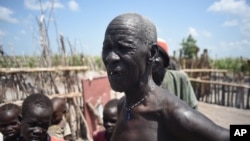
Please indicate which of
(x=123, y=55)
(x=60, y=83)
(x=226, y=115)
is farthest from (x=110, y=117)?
(x=226, y=115)

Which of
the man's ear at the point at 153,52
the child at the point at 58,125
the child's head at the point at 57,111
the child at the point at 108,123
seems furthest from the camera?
the child's head at the point at 57,111

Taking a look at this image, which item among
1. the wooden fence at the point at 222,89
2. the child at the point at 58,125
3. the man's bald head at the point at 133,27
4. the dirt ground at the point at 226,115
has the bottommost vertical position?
the dirt ground at the point at 226,115

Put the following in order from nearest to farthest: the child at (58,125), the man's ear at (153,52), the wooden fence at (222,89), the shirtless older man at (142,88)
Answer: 1. the shirtless older man at (142,88)
2. the man's ear at (153,52)
3. the child at (58,125)
4. the wooden fence at (222,89)

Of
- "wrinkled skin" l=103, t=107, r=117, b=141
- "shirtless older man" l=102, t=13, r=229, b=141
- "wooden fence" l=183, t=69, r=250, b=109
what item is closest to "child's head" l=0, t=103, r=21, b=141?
"wrinkled skin" l=103, t=107, r=117, b=141

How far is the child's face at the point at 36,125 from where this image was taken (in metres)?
2.62

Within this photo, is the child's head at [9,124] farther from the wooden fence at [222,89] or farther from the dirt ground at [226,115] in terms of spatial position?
the wooden fence at [222,89]

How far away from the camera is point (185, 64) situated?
13422 mm

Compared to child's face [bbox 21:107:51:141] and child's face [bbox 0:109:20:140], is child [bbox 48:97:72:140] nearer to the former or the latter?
child's face [bbox 0:109:20:140]

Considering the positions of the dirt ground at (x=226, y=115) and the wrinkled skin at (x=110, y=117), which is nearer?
the wrinkled skin at (x=110, y=117)

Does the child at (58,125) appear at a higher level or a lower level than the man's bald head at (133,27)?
lower

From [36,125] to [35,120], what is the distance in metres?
0.05

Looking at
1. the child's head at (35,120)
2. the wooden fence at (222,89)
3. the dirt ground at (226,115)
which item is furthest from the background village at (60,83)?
the wooden fence at (222,89)

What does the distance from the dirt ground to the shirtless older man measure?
725cm

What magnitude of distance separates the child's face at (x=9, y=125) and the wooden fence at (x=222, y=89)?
9.38 metres
